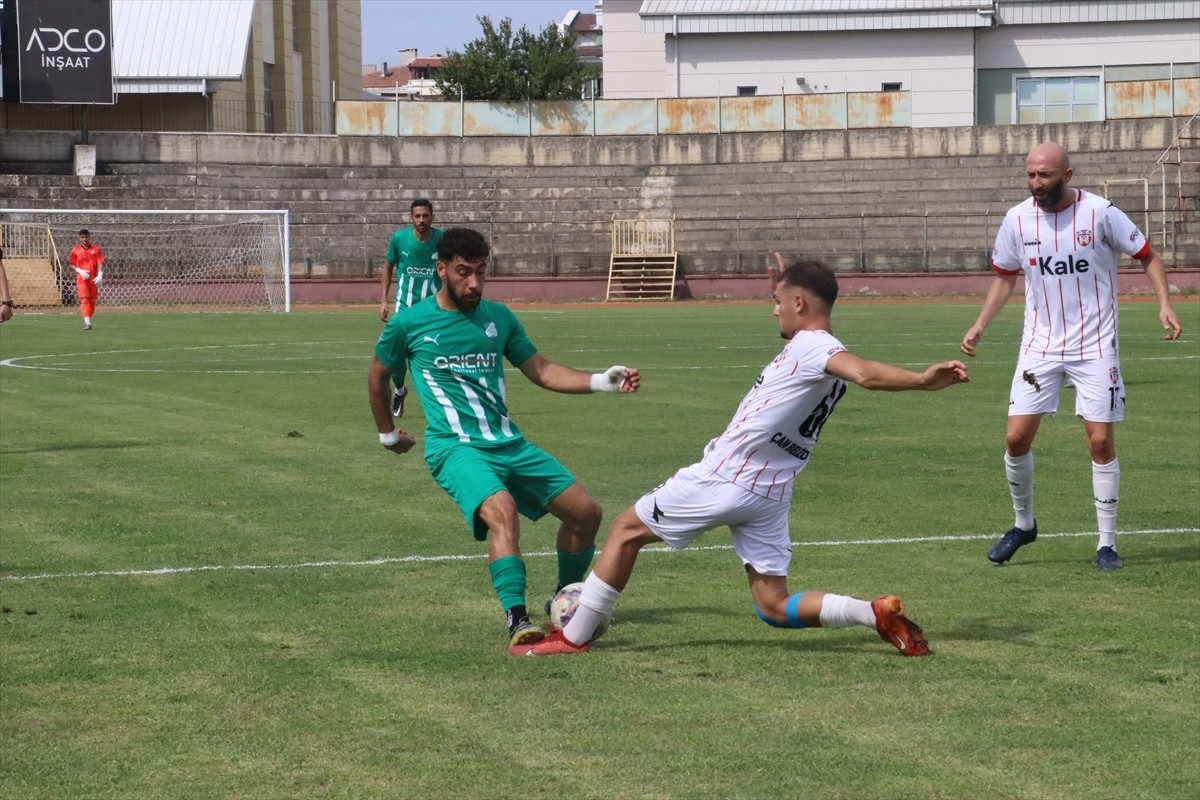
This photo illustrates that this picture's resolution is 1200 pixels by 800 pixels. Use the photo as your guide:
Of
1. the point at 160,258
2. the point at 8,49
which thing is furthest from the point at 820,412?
the point at 8,49

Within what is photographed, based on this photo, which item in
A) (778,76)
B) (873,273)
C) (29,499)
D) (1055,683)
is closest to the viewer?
(1055,683)

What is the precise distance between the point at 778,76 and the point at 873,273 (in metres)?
15.7

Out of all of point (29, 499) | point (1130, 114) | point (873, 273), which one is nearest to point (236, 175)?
point (873, 273)

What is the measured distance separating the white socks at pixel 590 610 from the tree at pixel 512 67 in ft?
248

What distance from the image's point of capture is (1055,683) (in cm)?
584

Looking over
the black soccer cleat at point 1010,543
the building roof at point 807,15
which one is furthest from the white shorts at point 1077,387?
the building roof at point 807,15

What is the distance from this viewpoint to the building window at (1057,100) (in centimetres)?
4894

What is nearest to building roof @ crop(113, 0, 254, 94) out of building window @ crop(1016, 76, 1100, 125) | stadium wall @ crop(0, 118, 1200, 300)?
stadium wall @ crop(0, 118, 1200, 300)

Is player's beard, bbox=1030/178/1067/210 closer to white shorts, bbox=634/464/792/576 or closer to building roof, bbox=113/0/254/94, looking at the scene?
white shorts, bbox=634/464/792/576

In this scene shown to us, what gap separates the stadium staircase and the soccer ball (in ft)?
121

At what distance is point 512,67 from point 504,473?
77089 millimetres

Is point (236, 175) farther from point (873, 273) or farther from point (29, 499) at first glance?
point (29, 499)

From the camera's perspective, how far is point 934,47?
2190 inches

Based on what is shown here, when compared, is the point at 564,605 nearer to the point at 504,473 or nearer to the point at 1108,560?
the point at 504,473
